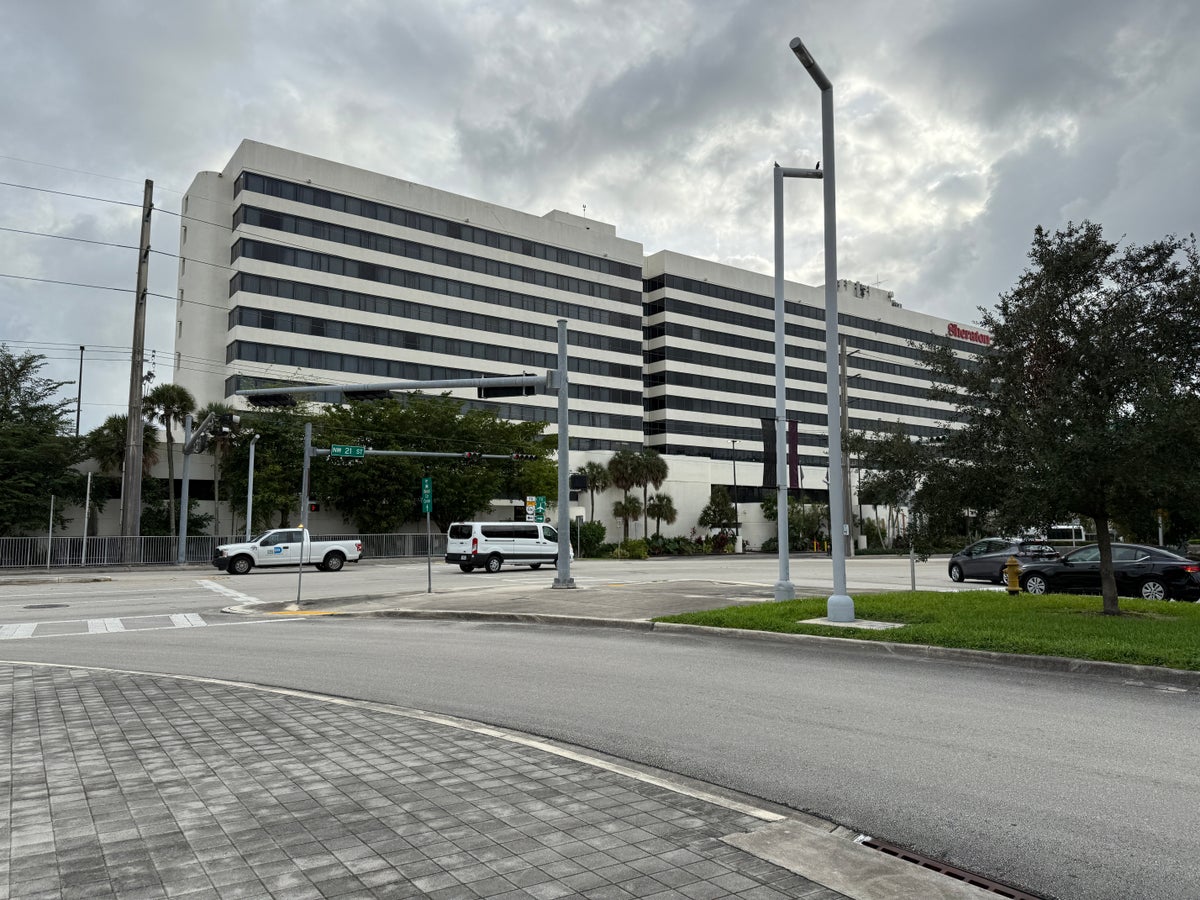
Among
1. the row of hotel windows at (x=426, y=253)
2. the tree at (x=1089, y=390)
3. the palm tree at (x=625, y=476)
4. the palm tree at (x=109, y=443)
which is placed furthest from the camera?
the palm tree at (x=625, y=476)

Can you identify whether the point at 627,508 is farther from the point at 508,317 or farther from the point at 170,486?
the point at 170,486

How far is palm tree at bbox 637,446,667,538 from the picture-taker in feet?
229

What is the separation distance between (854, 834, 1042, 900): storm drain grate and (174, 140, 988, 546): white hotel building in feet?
129

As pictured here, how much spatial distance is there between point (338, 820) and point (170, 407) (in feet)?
172

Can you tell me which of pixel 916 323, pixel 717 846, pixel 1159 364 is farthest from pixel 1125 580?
pixel 916 323

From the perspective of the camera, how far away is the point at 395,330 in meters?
66.2

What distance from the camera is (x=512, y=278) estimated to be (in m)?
74.8

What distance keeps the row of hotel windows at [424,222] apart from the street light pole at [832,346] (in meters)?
55.0

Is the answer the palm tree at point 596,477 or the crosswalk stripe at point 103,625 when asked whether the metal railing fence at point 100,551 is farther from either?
the palm tree at point 596,477

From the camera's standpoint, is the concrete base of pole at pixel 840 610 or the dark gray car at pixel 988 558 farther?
the dark gray car at pixel 988 558

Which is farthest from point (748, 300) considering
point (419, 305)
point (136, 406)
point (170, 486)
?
point (136, 406)

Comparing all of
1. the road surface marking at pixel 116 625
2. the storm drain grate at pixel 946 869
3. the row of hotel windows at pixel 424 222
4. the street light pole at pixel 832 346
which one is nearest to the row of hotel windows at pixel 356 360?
the row of hotel windows at pixel 424 222

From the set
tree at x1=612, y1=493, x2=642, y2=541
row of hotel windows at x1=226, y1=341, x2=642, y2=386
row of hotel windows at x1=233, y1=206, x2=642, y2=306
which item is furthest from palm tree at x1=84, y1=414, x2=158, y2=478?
tree at x1=612, y1=493, x2=642, y2=541

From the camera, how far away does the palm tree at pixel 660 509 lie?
235ft
